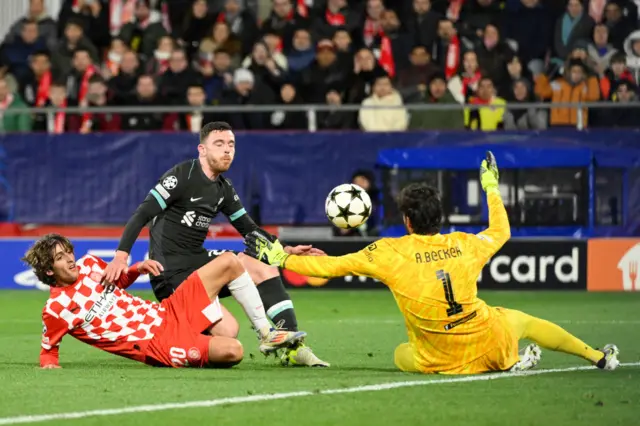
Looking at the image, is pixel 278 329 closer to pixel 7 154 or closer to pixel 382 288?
pixel 382 288

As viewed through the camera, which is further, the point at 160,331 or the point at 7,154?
the point at 7,154

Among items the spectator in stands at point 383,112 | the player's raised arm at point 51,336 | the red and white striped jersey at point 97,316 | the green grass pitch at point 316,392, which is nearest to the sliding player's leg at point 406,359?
the green grass pitch at point 316,392

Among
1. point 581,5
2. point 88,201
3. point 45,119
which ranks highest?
point 581,5

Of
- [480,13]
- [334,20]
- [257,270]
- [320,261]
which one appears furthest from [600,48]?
[320,261]

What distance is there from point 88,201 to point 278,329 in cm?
936

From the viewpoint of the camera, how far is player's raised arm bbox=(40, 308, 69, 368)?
8.82 meters

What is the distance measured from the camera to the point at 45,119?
18656 mm

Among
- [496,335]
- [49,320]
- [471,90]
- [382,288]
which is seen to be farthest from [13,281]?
[496,335]

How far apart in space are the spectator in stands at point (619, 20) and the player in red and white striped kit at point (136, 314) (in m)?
11.0

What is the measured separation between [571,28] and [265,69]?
14.3ft

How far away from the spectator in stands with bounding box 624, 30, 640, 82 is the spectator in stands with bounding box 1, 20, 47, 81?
856 cm

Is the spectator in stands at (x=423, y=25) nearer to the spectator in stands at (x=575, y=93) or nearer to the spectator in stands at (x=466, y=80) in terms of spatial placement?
the spectator in stands at (x=466, y=80)

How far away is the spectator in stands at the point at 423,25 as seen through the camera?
1877cm

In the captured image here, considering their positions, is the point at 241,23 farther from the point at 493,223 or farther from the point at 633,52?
the point at 493,223
